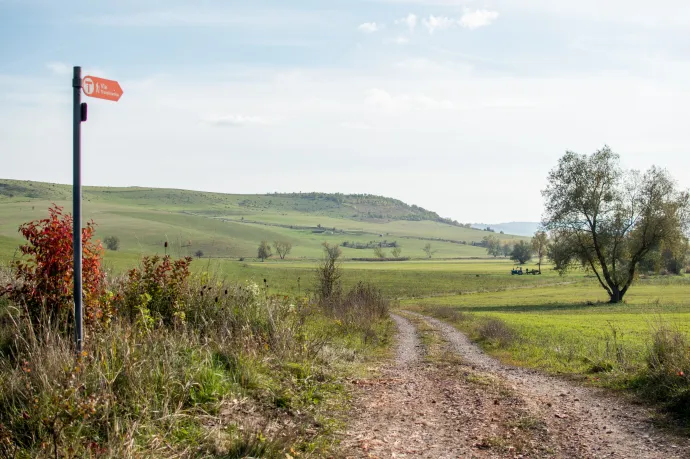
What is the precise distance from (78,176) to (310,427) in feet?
14.7

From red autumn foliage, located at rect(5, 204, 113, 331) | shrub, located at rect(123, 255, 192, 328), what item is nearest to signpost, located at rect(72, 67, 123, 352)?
red autumn foliage, located at rect(5, 204, 113, 331)

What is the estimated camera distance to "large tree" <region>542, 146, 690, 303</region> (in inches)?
1876

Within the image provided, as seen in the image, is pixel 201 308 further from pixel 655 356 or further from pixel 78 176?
pixel 655 356

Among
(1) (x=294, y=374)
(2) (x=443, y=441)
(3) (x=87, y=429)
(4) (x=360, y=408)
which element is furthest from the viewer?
(1) (x=294, y=374)

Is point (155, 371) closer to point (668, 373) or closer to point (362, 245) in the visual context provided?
point (668, 373)

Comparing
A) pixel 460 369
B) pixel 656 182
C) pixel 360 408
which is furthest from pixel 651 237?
pixel 360 408

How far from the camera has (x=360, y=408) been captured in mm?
9156

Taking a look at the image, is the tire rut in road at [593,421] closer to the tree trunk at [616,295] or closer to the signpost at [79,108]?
the signpost at [79,108]

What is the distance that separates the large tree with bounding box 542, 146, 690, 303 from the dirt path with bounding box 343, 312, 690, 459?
1550 inches

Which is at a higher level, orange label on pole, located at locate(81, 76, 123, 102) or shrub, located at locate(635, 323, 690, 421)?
orange label on pole, located at locate(81, 76, 123, 102)

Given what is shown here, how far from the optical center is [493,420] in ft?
28.1

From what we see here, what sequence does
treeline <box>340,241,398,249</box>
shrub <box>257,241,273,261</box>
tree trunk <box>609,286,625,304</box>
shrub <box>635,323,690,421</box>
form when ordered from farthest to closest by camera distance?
treeline <box>340,241,398,249</box>, shrub <box>257,241,273,261</box>, tree trunk <box>609,286,625,304</box>, shrub <box>635,323,690,421</box>

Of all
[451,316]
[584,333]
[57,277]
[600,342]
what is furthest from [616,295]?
[57,277]

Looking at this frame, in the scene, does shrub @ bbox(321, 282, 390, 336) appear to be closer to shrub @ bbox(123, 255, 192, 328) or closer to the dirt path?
the dirt path
